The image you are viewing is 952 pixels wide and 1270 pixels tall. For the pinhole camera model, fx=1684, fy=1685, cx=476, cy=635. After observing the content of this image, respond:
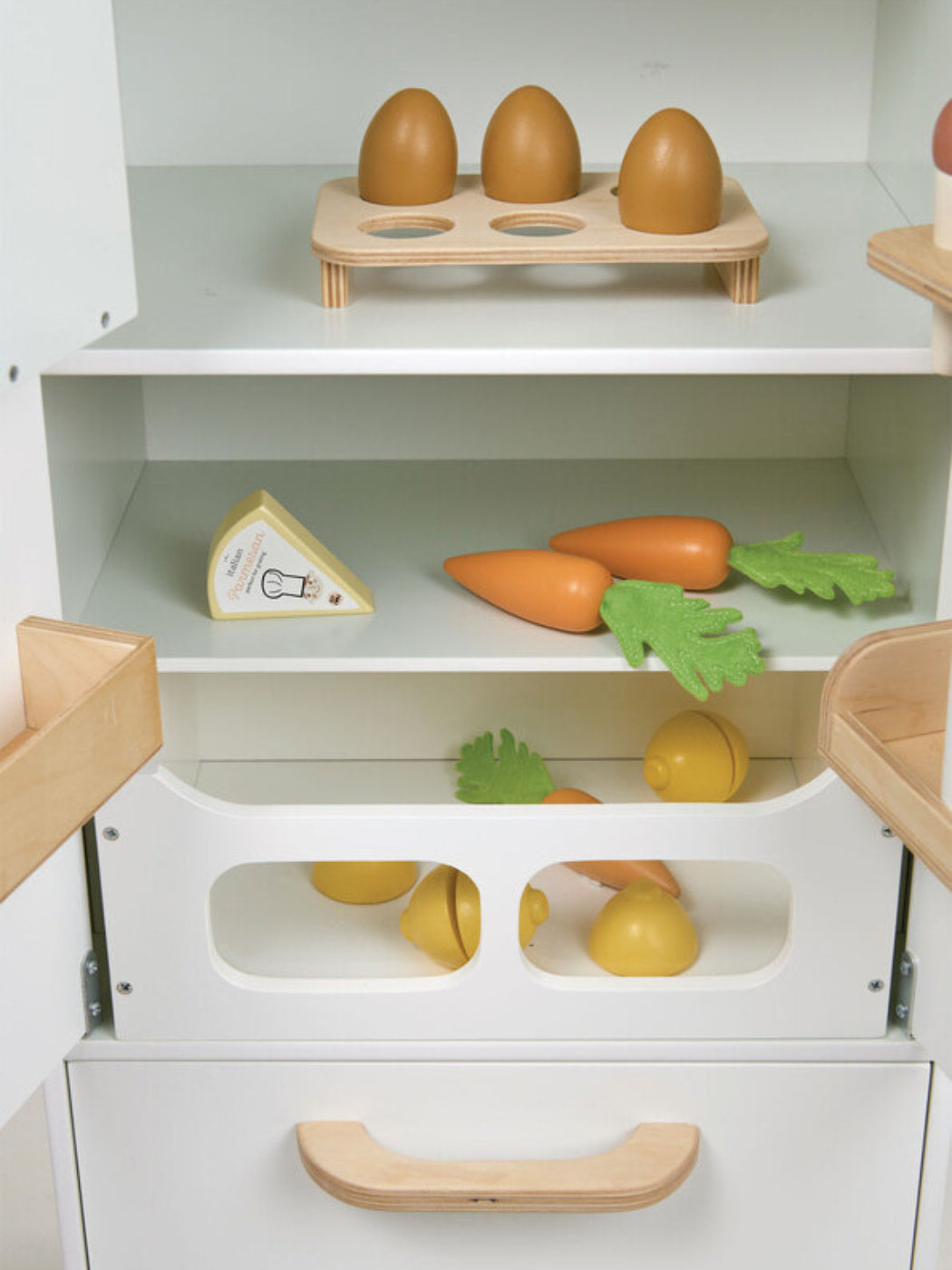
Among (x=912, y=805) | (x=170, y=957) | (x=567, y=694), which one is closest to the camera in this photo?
(x=912, y=805)

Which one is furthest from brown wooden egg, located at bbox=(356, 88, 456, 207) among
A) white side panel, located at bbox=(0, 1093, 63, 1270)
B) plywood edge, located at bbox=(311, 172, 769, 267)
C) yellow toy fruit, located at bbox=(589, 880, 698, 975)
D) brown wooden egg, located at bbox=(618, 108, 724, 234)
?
white side panel, located at bbox=(0, 1093, 63, 1270)

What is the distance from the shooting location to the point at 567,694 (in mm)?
1568

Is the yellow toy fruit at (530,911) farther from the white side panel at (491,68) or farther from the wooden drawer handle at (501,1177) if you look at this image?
the white side panel at (491,68)

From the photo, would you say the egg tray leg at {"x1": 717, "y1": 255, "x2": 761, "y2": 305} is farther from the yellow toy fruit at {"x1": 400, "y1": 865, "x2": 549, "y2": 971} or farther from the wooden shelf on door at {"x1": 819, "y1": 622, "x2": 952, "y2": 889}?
the yellow toy fruit at {"x1": 400, "y1": 865, "x2": 549, "y2": 971}

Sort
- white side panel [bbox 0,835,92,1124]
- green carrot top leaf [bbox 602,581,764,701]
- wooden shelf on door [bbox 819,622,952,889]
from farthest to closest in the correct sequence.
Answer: green carrot top leaf [bbox 602,581,764,701] < white side panel [bbox 0,835,92,1124] < wooden shelf on door [bbox 819,622,952,889]

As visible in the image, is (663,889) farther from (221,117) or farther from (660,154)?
(221,117)

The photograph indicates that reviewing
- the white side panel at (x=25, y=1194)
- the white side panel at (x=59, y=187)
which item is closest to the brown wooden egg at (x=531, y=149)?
the white side panel at (x=59, y=187)

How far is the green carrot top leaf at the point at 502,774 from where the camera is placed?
146 centimetres

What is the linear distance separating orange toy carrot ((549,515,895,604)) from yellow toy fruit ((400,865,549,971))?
0.85ft

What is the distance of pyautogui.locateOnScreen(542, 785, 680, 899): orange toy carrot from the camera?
4.51 feet

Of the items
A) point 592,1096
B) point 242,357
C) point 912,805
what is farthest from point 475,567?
point 912,805

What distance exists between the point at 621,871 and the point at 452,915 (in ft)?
0.61

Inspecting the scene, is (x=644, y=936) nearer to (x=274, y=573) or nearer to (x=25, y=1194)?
(x=274, y=573)

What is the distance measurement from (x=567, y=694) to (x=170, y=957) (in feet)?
1.76
